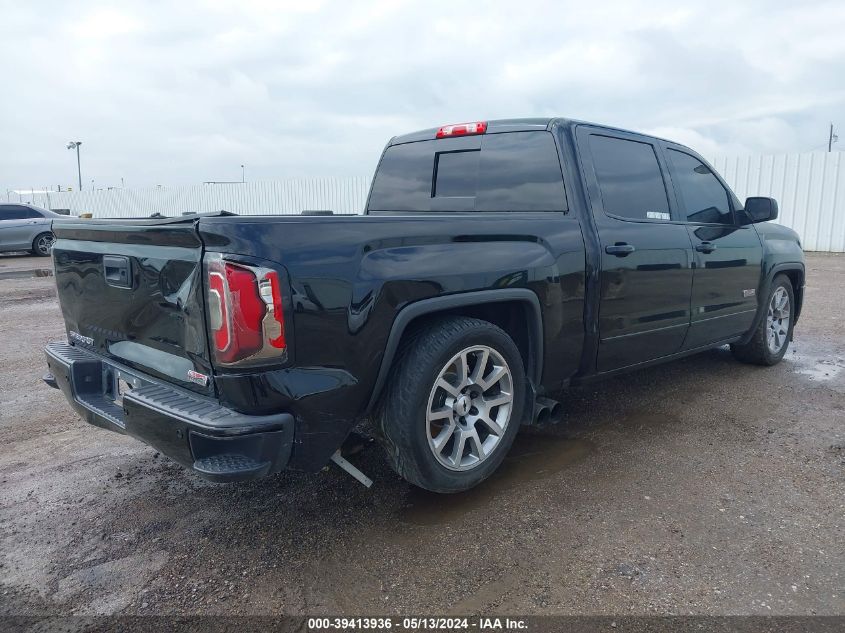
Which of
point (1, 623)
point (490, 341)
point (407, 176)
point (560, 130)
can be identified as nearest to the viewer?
point (1, 623)

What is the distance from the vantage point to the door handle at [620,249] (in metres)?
3.67

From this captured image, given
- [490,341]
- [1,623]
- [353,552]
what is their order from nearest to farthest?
[1,623]
[353,552]
[490,341]

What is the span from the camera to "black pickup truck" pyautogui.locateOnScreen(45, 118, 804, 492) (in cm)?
241

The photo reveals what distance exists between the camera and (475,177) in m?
4.05

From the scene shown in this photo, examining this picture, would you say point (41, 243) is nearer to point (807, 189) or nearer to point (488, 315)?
point (488, 315)

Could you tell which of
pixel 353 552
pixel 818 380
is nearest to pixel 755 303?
pixel 818 380

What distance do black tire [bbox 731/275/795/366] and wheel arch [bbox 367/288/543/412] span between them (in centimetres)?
294

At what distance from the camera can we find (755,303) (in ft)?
17.0

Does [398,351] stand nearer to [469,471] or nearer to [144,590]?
[469,471]

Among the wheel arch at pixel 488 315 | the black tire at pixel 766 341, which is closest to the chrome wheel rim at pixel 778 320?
the black tire at pixel 766 341

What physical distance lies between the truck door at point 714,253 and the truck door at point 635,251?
0.54 feet

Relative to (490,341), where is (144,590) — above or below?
below

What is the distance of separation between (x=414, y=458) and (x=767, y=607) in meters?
1.46

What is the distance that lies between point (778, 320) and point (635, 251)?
271 cm
